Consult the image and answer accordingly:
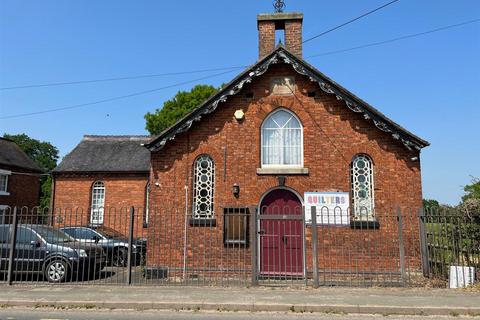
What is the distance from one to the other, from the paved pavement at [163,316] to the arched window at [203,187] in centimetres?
475

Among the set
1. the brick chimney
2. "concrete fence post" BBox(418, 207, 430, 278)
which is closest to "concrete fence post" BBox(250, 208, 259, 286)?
"concrete fence post" BBox(418, 207, 430, 278)

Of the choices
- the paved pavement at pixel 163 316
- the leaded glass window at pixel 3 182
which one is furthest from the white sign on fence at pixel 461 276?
the leaded glass window at pixel 3 182

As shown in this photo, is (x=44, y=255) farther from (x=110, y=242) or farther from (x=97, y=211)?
(x=97, y=211)

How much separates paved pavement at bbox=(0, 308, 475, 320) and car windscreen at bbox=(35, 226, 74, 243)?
3375 mm

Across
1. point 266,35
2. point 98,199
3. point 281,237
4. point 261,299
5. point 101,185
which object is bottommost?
point 261,299

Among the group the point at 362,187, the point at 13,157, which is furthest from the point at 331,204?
the point at 13,157

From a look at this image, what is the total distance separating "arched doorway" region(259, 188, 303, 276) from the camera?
1219 cm

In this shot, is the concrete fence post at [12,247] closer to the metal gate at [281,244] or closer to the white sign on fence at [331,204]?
the metal gate at [281,244]

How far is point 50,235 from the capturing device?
11.6 metres

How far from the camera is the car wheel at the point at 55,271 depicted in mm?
11242

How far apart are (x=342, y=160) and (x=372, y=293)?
435 centimetres

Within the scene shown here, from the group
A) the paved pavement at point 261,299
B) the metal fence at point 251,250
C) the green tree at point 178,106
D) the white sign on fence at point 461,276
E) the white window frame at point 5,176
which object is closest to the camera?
the paved pavement at point 261,299

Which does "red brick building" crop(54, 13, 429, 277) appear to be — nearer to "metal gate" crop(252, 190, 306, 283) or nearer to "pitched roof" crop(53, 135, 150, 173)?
"metal gate" crop(252, 190, 306, 283)

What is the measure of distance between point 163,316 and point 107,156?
59.2 feet
